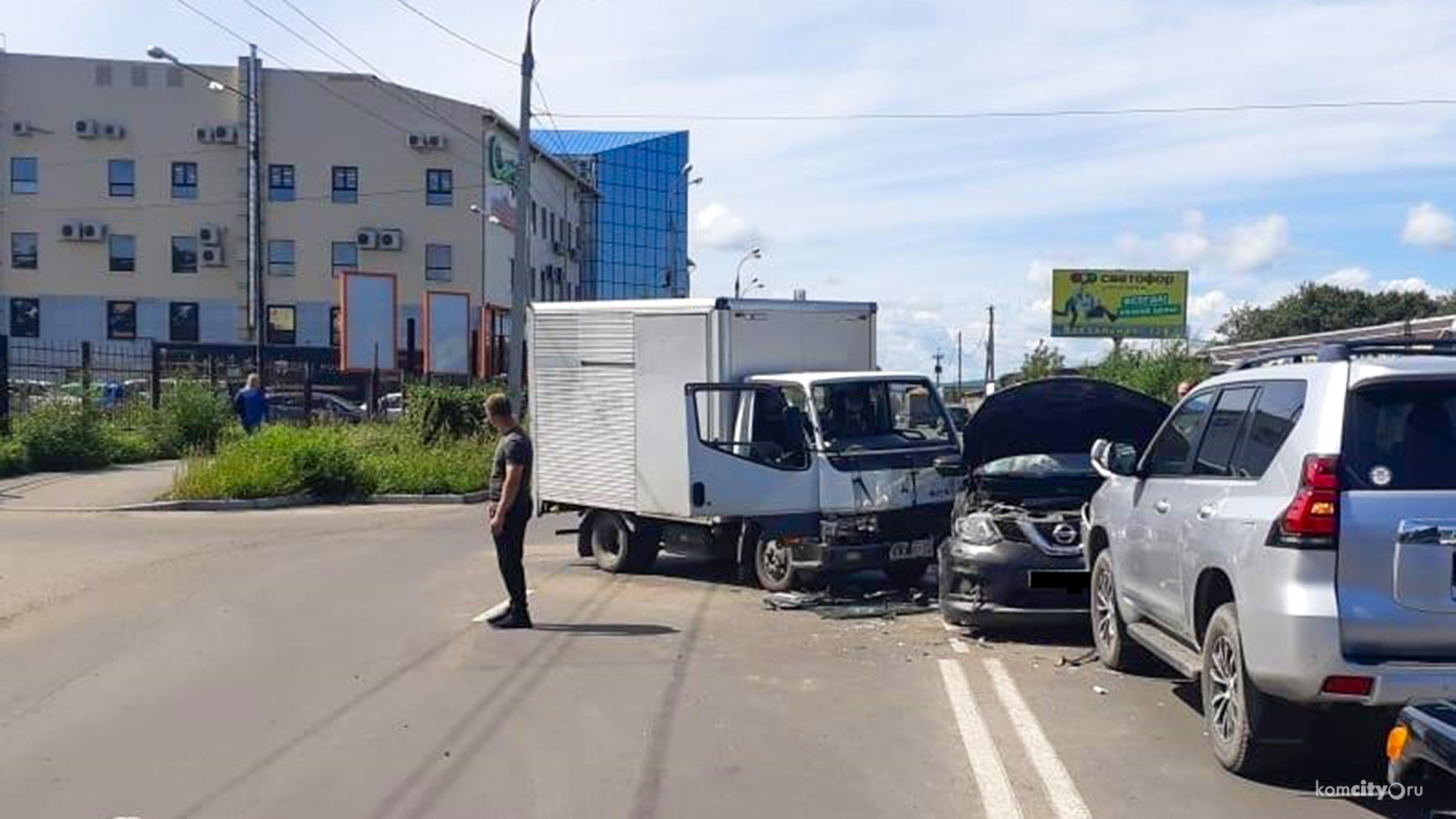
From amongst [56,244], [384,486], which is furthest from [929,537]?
[56,244]

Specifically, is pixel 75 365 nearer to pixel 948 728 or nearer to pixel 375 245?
pixel 948 728

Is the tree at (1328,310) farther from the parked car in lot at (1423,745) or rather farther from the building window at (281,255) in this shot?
the parked car in lot at (1423,745)

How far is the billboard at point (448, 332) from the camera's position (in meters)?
34.5

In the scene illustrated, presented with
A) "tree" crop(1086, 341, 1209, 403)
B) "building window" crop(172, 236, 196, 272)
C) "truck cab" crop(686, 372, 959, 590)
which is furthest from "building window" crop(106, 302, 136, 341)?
"truck cab" crop(686, 372, 959, 590)

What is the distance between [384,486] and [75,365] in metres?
9.35

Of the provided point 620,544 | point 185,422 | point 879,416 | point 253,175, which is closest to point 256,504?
point 185,422

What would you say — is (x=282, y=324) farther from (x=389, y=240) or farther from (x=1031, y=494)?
(x=1031, y=494)

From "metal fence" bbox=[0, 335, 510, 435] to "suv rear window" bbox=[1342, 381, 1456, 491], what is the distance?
24304mm

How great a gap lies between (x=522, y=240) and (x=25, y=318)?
4299 centimetres

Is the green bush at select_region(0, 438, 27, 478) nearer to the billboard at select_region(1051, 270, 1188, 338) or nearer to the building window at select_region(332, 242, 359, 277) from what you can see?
the building window at select_region(332, 242, 359, 277)

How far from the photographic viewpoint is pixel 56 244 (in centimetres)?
6012

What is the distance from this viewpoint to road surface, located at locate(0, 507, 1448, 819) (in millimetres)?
6602

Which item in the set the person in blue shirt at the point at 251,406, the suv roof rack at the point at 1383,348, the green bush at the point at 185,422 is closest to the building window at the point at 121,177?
the green bush at the point at 185,422

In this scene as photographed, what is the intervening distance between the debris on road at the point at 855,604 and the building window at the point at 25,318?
182 ft
